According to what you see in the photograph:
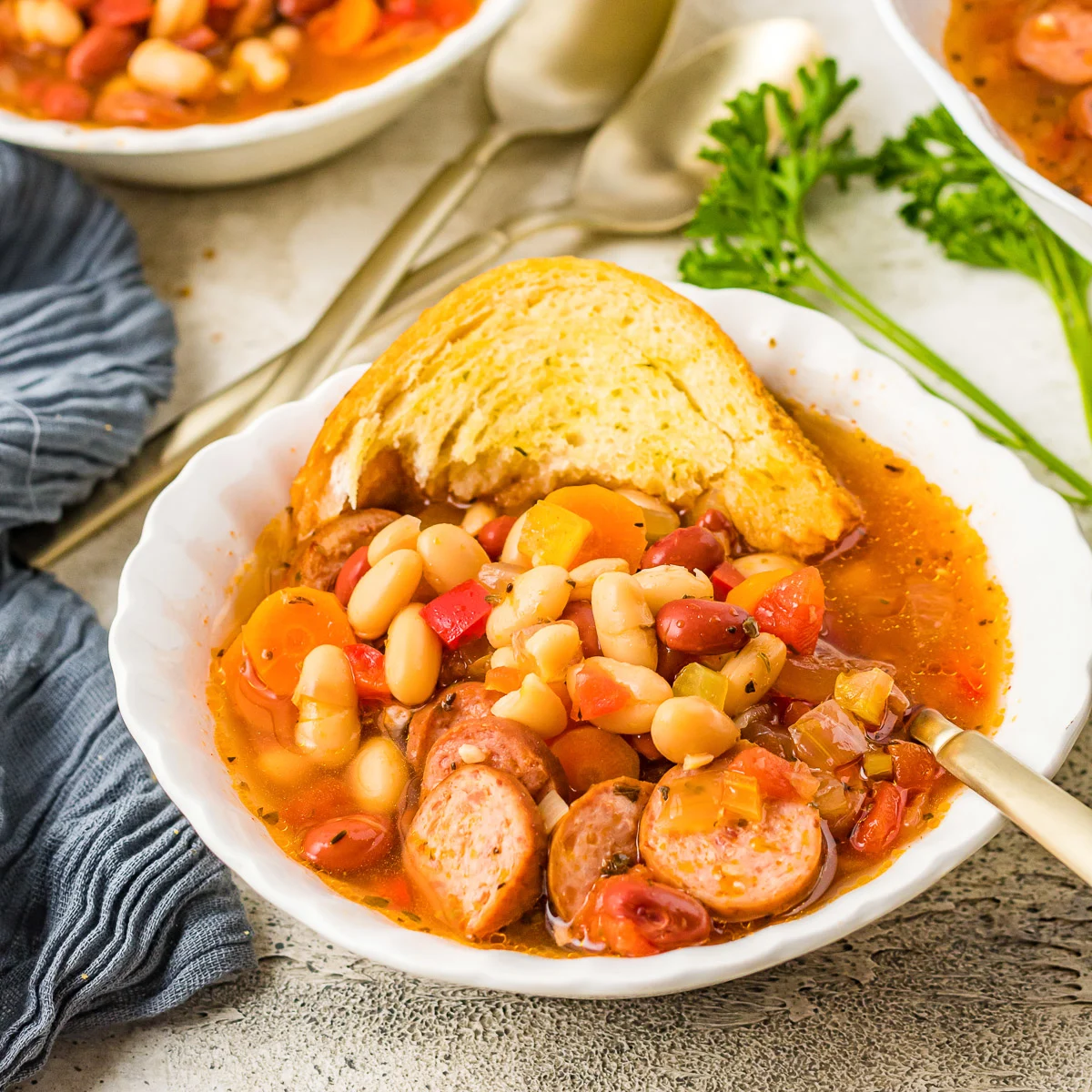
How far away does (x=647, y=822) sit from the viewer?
1884 millimetres

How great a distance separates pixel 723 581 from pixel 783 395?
521 mm

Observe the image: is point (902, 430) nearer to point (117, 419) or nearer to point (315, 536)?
point (315, 536)

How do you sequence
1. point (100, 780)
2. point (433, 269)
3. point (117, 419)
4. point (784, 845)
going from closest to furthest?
point (784, 845) → point (100, 780) → point (117, 419) → point (433, 269)

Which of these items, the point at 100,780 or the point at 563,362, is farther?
the point at 563,362

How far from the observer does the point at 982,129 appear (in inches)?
89.8

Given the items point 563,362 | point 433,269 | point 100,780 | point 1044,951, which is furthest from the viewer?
point 433,269

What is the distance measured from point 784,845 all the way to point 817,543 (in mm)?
706

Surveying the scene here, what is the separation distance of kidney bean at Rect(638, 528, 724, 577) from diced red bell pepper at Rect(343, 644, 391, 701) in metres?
0.50

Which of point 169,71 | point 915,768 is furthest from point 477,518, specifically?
point 169,71

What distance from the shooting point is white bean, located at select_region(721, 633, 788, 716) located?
6.71 ft

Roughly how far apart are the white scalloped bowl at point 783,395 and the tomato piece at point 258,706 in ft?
0.21

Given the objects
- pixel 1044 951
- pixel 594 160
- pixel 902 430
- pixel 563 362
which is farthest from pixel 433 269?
pixel 1044 951

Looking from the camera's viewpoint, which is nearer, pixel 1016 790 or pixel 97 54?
pixel 1016 790

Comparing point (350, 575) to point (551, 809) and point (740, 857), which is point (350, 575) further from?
point (740, 857)
